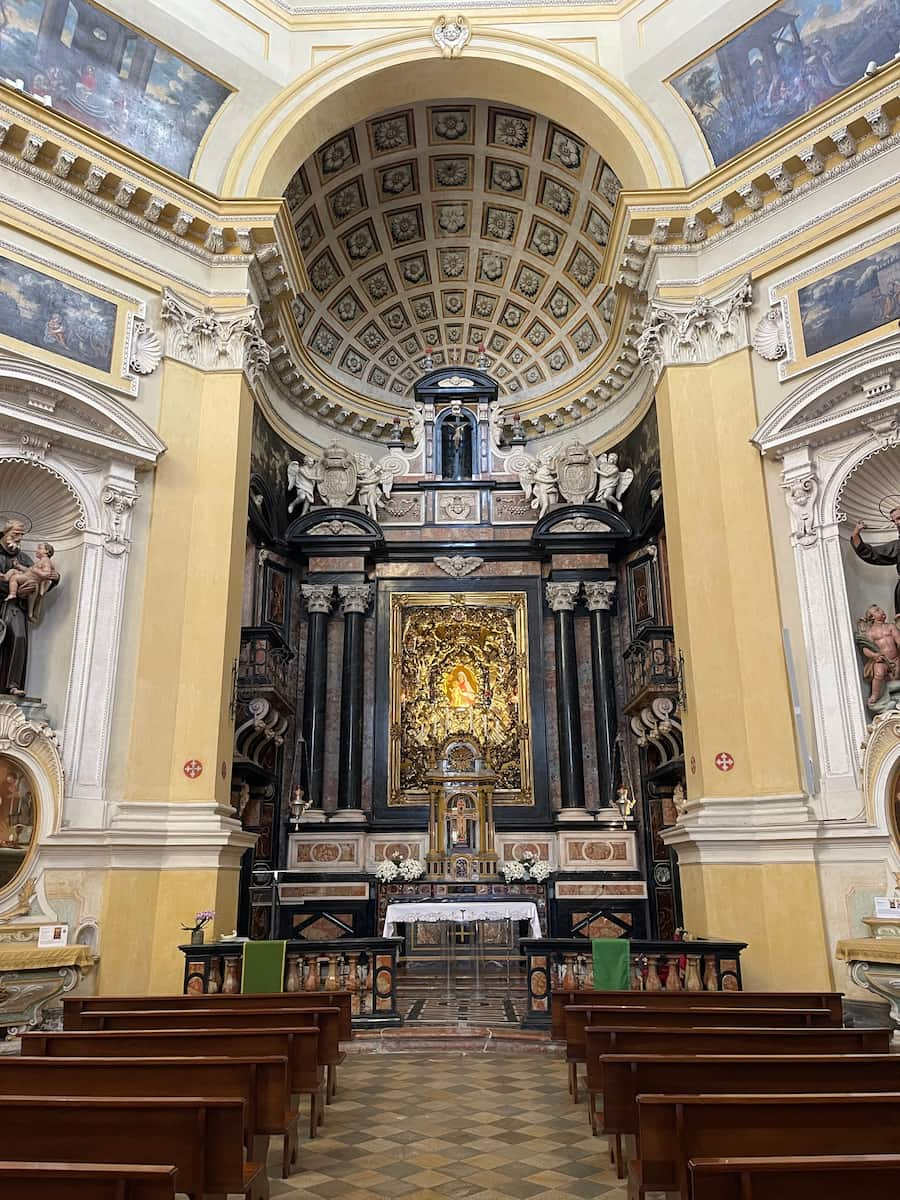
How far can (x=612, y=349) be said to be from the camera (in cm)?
1512

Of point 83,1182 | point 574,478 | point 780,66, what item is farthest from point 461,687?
point 83,1182

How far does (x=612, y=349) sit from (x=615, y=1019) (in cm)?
1212

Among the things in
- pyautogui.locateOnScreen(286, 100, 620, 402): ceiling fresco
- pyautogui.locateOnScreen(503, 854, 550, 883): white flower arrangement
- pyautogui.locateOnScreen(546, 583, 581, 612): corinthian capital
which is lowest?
pyautogui.locateOnScreen(503, 854, 550, 883): white flower arrangement

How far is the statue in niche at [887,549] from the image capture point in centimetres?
921

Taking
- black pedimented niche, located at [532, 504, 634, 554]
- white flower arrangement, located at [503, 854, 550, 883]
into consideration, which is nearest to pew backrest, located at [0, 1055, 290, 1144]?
white flower arrangement, located at [503, 854, 550, 883]

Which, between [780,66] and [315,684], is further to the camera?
[315,684]

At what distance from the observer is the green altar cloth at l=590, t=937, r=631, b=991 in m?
7.68

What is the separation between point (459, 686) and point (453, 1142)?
1069 cm

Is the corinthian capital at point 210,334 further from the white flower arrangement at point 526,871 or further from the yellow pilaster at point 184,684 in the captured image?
the white flower arrangement at point 526,871

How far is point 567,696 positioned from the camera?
48.2 feet

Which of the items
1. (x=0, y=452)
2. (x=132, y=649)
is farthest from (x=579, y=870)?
(x=0, y=452)

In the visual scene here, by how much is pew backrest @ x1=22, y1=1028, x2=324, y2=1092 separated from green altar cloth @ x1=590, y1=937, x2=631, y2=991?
3825 millimetres

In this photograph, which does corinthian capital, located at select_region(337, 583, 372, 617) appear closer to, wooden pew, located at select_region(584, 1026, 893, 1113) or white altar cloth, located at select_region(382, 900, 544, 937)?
white altar cloth, located at select_region(382, 900, 544, 937)

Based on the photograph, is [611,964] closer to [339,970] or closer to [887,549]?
[339,970]
